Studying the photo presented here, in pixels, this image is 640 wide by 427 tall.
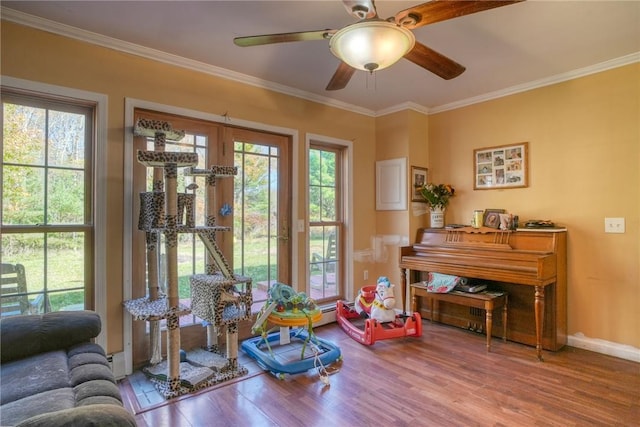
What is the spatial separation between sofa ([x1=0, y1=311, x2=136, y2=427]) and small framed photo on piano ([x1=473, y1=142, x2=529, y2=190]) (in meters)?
3.66

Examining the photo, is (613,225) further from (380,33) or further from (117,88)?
(117,88)

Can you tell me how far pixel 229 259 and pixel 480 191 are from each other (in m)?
2.77

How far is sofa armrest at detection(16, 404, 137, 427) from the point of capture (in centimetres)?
101

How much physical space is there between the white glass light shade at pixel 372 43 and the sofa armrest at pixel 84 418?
179 centimetres

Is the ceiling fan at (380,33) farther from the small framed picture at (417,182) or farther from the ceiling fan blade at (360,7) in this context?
the small framed picture at (417,182)

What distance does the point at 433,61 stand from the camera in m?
2.02

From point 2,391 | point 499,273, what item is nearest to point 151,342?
A: point 2,391

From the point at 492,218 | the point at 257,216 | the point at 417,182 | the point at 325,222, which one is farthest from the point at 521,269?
the point at 257,216

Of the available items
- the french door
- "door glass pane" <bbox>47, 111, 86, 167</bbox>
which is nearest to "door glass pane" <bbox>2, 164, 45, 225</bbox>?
"door glass pane" <bbox>47, 111, 86, 167</bbox>

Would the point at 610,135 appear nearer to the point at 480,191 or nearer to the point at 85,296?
the point at 480,191

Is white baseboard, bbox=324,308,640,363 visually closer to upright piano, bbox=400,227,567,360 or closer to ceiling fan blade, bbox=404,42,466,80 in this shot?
upright piano, bbox=400,227,567,360

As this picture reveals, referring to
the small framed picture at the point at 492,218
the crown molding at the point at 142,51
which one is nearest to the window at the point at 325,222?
the crown molding at the point at 142,51

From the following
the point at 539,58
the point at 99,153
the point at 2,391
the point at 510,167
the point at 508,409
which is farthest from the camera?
the point at 510,167

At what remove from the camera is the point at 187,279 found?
116 inches
